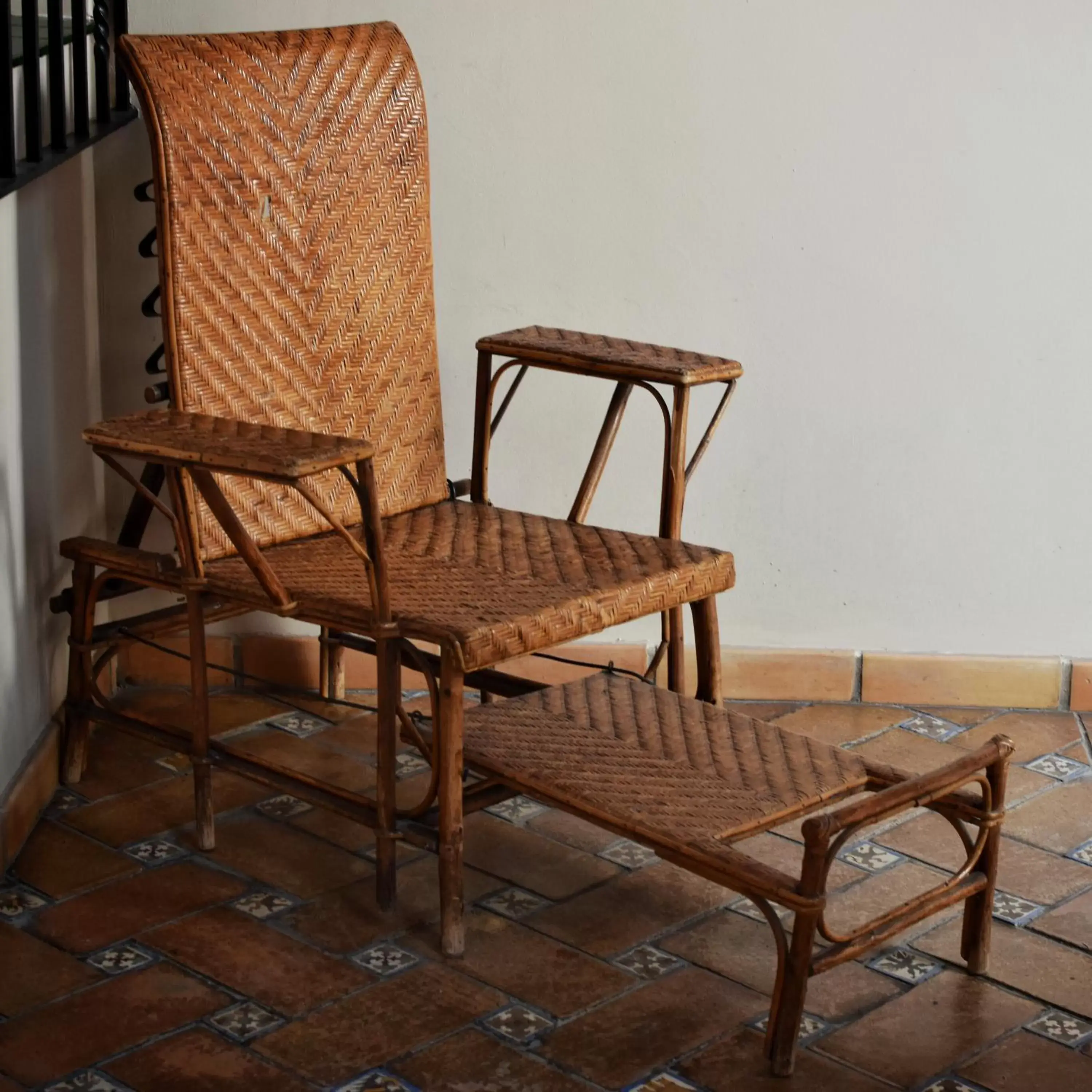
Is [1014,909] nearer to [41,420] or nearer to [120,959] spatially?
[120,959]

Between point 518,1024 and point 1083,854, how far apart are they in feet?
3.53

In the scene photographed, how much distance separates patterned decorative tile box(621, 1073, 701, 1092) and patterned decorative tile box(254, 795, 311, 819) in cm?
91

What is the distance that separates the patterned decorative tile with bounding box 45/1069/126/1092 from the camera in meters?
2.08

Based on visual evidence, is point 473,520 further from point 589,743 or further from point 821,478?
point 821,478

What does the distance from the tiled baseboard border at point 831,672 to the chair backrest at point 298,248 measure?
558mm

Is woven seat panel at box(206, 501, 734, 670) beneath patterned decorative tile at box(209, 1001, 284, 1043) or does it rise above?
above

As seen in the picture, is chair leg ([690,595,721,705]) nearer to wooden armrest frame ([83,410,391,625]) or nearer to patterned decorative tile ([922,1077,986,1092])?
wooden armrest frame ([83,410,391,625])

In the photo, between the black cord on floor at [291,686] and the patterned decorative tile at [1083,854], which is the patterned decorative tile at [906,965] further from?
the black cord on floor at [291,686]

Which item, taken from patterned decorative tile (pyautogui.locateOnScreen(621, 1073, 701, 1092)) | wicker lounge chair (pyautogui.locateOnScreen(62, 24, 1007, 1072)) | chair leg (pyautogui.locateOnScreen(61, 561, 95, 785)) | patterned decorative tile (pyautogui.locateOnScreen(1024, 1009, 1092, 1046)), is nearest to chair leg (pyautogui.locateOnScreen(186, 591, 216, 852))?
wicker lounge chair (pyautogui.locateOnScreen(62, 24, 1007, 1072))

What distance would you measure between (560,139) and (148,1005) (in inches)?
68.9

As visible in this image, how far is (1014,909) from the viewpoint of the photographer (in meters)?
2.62

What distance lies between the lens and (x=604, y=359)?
2746mm

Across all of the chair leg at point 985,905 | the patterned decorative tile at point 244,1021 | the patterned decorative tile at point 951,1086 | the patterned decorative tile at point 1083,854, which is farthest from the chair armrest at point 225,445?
the patterned decorative tile at point 1083,854

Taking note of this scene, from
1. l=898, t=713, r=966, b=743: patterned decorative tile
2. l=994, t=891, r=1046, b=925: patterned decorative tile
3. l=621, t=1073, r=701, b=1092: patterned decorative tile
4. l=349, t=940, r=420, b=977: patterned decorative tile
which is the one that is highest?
l=898, t=713, r=966, b=743: patterned decorative tile
